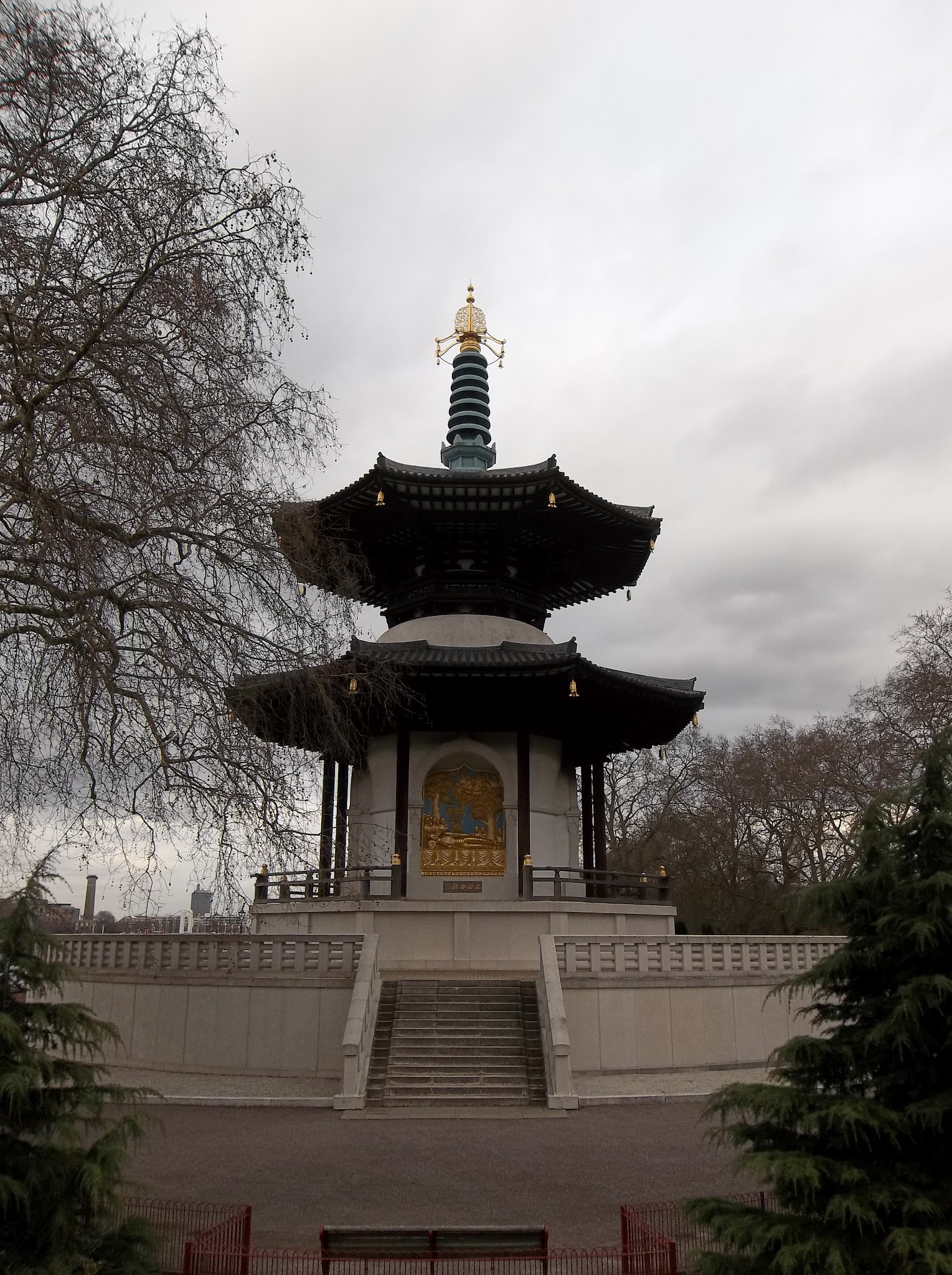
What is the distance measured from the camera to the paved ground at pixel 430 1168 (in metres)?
8.91

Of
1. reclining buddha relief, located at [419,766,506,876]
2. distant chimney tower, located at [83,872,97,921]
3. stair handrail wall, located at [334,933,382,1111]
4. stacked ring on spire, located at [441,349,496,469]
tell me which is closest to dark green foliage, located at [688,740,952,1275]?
stair handrail wall, located at [334,933,382,1111]

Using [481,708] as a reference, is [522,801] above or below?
below

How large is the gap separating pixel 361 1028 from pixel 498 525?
1208cm

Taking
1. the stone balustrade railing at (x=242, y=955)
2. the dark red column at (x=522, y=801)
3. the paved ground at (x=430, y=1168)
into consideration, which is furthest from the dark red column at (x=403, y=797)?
the paved ground at (x=430, y=1168)

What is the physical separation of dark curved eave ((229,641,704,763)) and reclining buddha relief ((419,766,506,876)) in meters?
1.17

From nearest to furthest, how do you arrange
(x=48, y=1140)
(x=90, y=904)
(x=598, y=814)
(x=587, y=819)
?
(x=48, y=1140) < (x=598, y=814) < (x=587, y=819) < (x=90, y=904)

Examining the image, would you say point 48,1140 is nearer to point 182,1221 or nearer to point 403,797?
point 182,1221

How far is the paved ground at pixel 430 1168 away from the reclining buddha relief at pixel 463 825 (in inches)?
321

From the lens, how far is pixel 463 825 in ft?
73.4

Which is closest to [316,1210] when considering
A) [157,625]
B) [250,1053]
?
[157,625]

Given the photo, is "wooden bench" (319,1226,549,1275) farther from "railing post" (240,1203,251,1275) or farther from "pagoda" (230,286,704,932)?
"pagoda" (230,286,704,932)

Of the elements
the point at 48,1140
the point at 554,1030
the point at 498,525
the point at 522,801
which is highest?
the point at 498,525

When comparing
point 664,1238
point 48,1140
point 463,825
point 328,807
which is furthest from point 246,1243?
point 328,807

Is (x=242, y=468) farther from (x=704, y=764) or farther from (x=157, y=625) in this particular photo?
(x=704, y=764)
